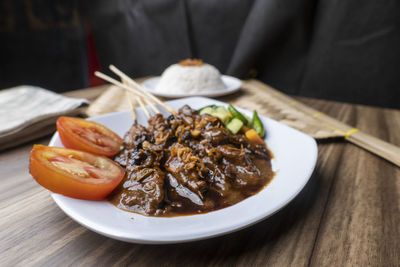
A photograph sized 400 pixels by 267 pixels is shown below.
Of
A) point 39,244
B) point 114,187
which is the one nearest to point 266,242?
point 114,187

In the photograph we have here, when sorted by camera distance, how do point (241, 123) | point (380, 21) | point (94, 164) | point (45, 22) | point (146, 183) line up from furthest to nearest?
point (45, 22) → point (380, 21) → point (241, 123) → point (94, 164) → point (146, 183)

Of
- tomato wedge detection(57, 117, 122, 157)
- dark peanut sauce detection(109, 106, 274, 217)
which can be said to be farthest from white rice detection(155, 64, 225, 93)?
tomato wedge detection(57, 117, 122, 157)

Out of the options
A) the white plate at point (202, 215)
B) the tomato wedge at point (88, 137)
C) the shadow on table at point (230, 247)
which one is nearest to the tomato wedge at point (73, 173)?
the white plate at point (202, 215)

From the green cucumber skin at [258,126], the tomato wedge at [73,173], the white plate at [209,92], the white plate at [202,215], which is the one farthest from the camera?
the white plate at [209,92]

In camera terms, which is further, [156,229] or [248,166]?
[248,166]

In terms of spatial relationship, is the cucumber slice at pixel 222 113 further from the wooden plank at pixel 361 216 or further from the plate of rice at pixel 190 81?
the plate of rice at pixel 190 81

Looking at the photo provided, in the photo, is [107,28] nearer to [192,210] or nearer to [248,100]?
[248,100]

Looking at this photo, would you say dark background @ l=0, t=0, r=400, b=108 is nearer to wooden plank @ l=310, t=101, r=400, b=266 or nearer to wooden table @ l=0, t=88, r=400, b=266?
wooden plank @ l=310, t=101, r=400, b=266
